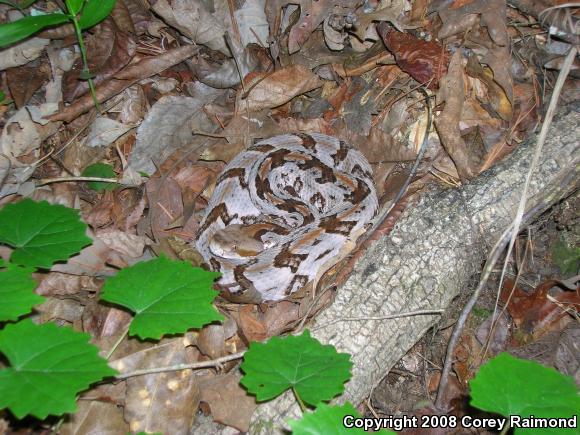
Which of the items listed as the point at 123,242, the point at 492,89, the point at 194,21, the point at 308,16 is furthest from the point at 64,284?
the point at 492,89

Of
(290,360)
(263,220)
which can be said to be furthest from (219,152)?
(290,360)

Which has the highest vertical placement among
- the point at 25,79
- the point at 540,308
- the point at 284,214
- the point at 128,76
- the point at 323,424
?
the point at 25,79

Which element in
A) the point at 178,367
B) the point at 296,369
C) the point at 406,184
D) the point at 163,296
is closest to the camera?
the point at 296,369

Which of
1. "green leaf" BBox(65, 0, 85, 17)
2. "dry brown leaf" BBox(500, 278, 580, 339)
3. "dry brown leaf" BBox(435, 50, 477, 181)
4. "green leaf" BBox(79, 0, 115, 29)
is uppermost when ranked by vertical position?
"green leaf" BBox(65, 0, 85, 17)

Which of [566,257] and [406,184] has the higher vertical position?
[406,184]

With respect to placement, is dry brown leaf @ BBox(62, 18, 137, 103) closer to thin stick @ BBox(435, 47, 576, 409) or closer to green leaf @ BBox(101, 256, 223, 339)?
green leaf @ BBox(101, 256, 223, 339)

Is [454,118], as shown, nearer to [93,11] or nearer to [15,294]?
[93,11]

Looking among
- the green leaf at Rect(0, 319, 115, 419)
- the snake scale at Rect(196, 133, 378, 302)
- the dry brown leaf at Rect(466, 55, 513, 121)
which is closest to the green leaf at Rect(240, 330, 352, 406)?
the green leaf at Rect(0, 319, 115, 419)
